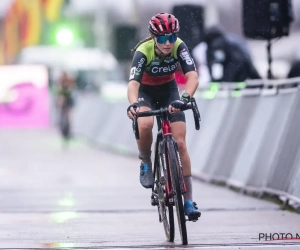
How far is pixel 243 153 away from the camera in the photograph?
14414mm

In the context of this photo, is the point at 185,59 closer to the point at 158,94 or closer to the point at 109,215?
the point at 158,94

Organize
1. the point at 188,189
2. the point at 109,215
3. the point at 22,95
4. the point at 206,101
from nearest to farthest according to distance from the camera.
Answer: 1. the point at 188,189
2. the point at 109,215
3. the point at 206,101
4. the point at 22,95

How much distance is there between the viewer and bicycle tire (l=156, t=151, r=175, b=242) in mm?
9461

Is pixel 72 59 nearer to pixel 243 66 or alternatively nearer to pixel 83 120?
pixel 83 120

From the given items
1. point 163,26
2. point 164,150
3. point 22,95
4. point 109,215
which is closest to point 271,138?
point 109,215

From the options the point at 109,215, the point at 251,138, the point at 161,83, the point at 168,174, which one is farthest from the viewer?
the point at 251,138

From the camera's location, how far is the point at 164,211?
9750 millimetres

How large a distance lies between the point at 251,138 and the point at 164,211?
15.5ft

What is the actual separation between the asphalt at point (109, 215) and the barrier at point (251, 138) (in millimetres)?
280

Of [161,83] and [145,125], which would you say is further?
[161,83]

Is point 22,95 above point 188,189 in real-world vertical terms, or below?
below

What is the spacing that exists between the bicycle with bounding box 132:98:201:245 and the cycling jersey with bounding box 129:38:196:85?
39 cm

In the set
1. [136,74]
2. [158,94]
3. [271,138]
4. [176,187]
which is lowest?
[271,138]

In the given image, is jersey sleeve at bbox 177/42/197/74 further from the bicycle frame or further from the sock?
the sock
